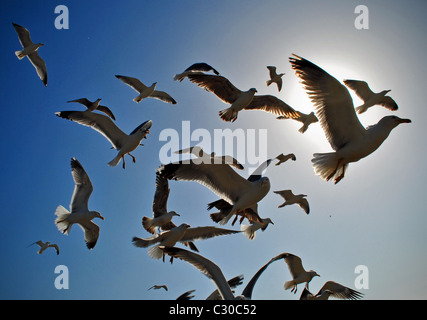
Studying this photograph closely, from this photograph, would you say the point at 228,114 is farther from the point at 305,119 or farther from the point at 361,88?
the point at 361,88

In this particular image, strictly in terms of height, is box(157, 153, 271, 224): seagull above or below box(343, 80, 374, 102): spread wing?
below

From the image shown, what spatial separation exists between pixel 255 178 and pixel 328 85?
7.94 ft

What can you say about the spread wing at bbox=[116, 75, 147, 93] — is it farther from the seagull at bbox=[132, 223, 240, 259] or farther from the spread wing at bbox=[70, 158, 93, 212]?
the seagull at bbox=[132, 223, 240, 259]

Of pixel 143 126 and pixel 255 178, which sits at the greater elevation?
pixel 143 126

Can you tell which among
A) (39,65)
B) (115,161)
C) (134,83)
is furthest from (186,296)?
(39,65)

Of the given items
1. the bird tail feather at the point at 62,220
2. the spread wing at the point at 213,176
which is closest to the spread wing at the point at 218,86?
the spread wing at the point at 213,176

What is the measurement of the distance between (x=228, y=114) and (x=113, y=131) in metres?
2.79

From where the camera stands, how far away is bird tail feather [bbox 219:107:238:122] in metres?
9.36

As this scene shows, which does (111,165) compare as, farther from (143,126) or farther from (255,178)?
(255,178)

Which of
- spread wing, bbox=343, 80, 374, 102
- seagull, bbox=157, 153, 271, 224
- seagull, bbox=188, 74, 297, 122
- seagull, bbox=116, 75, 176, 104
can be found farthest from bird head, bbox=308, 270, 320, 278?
seagull, bbox=116, 75, 176, 104

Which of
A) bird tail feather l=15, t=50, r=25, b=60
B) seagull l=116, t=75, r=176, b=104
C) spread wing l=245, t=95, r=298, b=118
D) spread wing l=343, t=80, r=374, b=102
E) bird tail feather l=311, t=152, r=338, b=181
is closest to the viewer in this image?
bird tail feather l=311, t=152, r=338, b=181

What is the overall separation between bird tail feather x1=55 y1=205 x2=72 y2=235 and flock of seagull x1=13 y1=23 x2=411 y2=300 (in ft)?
0.07
